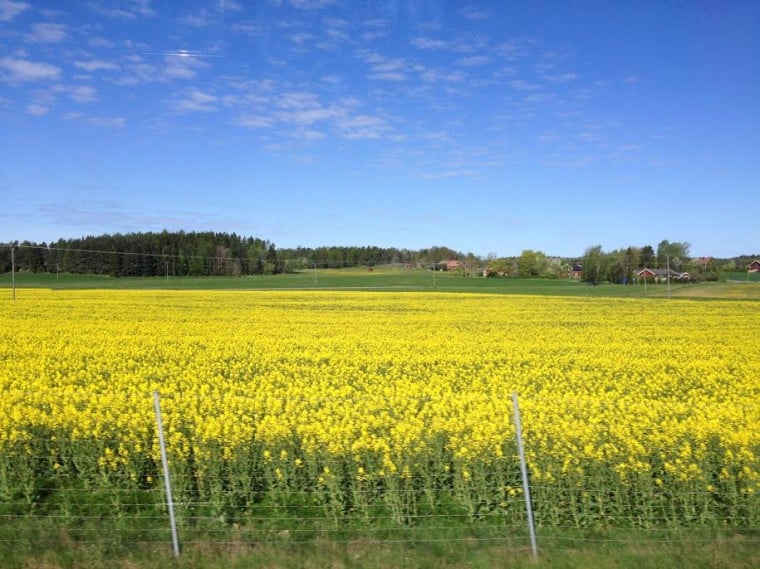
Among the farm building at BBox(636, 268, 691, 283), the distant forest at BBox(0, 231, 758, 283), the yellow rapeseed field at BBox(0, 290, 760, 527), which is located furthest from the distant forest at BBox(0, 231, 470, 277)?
the yellow rapeseed field at BBox(0, 290, 760, 527)

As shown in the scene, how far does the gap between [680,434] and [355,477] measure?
377cm

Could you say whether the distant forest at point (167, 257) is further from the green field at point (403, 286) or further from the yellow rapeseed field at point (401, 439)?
the yellow rapeseed field at point (401, 439)

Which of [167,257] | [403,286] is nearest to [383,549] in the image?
[403,286]

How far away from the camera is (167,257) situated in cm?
7775

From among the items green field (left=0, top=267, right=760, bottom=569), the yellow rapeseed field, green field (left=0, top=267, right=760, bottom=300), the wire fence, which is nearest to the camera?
green field (left=0, top=267, right=760, bottom=569)

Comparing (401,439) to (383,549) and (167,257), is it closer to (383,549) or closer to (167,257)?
(383,549)

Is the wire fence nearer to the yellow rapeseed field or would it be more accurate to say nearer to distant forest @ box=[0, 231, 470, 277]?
the yellow rapeseed field

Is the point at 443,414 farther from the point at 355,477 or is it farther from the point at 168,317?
the point at 168,317

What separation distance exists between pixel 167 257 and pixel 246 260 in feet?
36.5

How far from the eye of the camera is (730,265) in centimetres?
6369

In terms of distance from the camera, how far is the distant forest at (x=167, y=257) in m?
69.8

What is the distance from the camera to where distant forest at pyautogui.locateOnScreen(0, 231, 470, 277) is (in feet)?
229

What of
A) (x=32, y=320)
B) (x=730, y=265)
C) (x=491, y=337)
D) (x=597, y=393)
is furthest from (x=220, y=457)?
(x=730, y=265)

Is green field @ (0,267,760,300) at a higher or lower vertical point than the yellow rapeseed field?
higher
